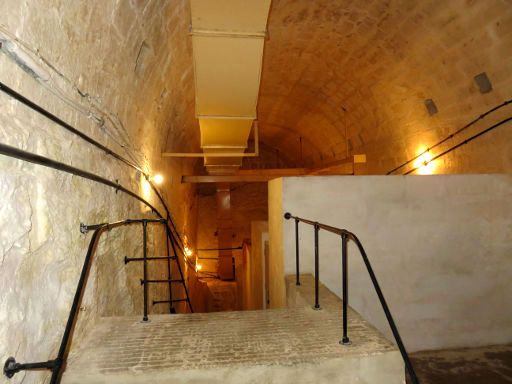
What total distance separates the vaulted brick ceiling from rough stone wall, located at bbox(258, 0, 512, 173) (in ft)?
0.05

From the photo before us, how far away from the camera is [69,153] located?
7.15 feet

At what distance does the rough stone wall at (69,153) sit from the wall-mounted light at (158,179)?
1.01 m

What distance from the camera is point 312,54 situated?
647 cm

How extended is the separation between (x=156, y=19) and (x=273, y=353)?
3.27 meters

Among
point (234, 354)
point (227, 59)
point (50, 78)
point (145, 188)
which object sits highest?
point (227, 59)

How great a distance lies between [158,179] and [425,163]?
4.55 metres

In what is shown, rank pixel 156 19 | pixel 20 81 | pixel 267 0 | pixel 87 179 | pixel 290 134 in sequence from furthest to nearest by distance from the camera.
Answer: pixel 290 134 < pixel 156 19 < pixel 267 0 < pixel 87 179 < pixel 20 81

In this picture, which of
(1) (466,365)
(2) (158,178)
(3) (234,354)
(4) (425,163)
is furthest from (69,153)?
(4) (425,163)

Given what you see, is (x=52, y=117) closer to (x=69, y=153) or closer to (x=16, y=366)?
(x=69, y=153)

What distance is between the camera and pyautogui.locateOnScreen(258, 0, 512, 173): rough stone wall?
14.4 ft

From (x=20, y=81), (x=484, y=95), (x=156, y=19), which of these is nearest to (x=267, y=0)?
(x=156, y=19)

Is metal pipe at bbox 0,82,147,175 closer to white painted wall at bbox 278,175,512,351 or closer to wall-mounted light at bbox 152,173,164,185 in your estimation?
white painted wall at bbox 278,175,512,351

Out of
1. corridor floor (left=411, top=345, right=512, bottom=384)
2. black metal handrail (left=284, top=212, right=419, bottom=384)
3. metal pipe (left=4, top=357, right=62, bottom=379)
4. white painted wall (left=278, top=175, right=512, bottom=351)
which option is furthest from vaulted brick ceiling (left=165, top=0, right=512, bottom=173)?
metal pipe (left=4, top=357, right=62, bottom=379)

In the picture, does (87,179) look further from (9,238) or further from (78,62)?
(9,238)
